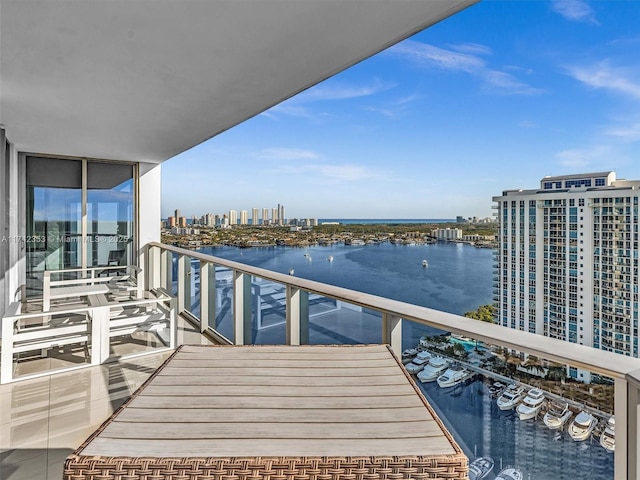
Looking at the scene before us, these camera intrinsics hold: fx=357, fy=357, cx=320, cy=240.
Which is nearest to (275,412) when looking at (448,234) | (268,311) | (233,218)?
(268,311)

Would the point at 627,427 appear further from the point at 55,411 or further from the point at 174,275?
the point at 174,275

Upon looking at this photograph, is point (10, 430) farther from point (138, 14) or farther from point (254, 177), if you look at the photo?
point (254, 177)

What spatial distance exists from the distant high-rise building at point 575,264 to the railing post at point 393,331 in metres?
0.46

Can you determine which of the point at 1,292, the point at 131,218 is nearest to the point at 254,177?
the point at 131,218

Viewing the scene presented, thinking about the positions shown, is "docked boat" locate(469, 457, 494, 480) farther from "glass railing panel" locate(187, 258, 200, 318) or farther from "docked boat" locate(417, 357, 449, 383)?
"glass railing panel" locate(187, 258, 200, 318)

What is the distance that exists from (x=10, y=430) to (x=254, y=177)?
17657 millimetres

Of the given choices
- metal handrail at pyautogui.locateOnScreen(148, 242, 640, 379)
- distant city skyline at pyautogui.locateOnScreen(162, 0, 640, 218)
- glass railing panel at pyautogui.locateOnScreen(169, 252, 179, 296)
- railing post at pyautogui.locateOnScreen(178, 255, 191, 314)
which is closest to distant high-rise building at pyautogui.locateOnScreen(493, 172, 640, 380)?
metal handrail at pyautogui.locateOnScreen(148, 242, 640, 379)

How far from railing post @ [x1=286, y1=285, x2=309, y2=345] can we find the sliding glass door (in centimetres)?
443

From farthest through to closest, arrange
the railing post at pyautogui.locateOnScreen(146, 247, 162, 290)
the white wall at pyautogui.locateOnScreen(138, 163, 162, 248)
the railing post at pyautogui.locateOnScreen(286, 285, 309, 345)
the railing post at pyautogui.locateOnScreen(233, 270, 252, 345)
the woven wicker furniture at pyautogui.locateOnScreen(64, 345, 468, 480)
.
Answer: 1. the white wall at pyautogui.locateOnScreen(138, 163, 162, 248)
2. the railing post at pyautogui.locateOnScreen(146, 247, 162, 290)
3. the railing post at pyautogui.locateOnScreen(233, 270, 252, 345)
4. the railing post at pyautogui.locateOnScreen(286, 285, 309, 345)
5. the woven wicker furniture at pyautogui.locateOnScreen(64, 345, 468, 480)

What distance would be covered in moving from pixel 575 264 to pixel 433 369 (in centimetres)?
128

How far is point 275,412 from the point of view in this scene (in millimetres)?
999

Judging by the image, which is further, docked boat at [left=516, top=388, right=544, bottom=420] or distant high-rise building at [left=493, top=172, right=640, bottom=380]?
distant high-rise building at [left=493, top=172, right=640, bottom=380]

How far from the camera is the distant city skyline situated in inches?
379

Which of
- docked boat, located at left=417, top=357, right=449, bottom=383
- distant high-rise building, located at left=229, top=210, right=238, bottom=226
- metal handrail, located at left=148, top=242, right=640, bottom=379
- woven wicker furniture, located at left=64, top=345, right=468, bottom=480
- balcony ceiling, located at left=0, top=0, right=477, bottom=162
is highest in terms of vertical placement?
balcony ceiling, located at left=0, top=0, right=477, bottom=162
